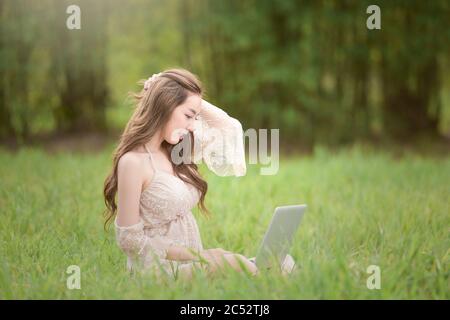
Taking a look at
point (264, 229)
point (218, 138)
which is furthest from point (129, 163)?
point (264, 229)

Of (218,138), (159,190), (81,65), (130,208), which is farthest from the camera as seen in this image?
(81,65)

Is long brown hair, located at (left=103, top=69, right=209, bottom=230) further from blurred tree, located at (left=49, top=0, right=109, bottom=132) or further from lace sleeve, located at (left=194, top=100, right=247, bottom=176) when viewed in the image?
blurred tree, located at (left=49, top=0, right=109, bottom=132)

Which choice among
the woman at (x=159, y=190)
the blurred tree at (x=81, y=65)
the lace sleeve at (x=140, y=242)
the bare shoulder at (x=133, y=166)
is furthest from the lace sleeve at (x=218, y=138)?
the blurred tree at (x=81, y=65)

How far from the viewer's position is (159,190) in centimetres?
347

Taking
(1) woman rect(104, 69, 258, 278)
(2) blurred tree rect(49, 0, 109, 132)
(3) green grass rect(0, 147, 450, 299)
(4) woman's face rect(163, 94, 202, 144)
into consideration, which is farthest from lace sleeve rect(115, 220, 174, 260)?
(2) blurred tree rect(49, 0, 109, 132)

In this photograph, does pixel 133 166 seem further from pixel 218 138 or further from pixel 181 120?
pixel 218 138

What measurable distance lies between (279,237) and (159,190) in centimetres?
73

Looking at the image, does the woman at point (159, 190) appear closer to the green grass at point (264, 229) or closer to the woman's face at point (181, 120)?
the woman's face at point (181, 120)

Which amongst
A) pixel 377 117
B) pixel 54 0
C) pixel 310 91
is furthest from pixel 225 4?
pixel 377 117

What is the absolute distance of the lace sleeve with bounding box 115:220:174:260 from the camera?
3369 millimetres

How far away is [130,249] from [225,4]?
8.77 m
